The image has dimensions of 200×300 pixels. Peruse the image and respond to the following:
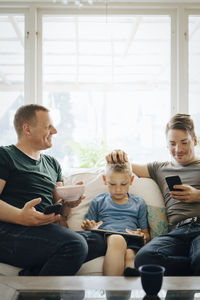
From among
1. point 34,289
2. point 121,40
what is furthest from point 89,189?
A: point 121,40

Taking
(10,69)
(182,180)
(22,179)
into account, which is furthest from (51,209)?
(10,69)

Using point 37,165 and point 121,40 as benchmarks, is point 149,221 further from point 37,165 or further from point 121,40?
point 121,40

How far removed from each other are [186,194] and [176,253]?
365mm

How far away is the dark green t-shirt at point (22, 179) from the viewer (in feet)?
6.26

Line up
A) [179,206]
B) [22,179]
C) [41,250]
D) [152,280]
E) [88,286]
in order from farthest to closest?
[179,206] < [22,179] < [41,250] < [88,286] < [152,280]

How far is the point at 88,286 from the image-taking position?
124 cm

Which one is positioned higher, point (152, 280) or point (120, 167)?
point (120, 167)

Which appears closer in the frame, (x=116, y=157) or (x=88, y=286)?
(x=88, y=286)

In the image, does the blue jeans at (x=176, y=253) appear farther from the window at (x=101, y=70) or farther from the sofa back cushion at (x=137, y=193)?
the window at (x=101, y=70)

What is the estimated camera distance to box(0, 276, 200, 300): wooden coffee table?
3.90ft

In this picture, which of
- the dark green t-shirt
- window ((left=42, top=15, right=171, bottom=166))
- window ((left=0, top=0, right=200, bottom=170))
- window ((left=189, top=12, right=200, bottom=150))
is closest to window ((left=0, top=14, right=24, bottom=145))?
window ((left=0, top=0, right=200, bottom=170))

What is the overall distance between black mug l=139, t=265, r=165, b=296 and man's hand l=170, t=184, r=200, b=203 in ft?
2.82

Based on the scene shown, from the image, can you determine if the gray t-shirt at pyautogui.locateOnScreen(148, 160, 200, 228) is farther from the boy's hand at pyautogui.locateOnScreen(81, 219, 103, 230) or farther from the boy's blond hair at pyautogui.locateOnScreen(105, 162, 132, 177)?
the boy's hand at pyautogui.locateOnScreen(81, 219, 103, 230)

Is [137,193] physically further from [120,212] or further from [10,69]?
[10,69]
